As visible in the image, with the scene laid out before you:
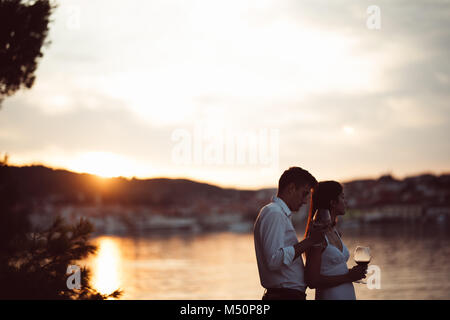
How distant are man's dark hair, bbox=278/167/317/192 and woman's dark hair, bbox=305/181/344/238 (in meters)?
0.16

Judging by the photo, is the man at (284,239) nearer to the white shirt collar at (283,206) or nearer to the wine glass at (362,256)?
the white shirt collar at (283,206)

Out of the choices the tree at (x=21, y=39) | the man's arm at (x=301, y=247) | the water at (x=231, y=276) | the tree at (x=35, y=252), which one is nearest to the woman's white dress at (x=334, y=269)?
the man's arm at (x=301, y=247)

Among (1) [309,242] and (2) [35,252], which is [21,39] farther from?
(1) [309,242]

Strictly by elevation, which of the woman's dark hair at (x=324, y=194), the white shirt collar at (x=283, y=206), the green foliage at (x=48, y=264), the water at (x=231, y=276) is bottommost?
the water at (x=231, y=276)

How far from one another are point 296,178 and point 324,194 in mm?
286

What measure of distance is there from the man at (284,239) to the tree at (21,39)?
4084 mm

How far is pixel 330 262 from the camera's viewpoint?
372 cm

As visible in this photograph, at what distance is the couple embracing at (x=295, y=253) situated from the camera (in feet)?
11.6

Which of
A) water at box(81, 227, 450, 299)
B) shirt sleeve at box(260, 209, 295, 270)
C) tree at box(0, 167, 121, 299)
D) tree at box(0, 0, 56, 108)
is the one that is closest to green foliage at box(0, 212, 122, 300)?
tree at box(0, 167, 121, 299)

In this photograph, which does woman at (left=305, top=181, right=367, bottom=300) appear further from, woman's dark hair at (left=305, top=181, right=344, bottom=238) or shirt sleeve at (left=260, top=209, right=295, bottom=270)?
shirt sleeve at (left=260, top=209, right=295, bottom=270)

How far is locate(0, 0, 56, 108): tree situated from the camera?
669 centimetres

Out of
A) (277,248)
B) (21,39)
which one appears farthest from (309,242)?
(21,39)
